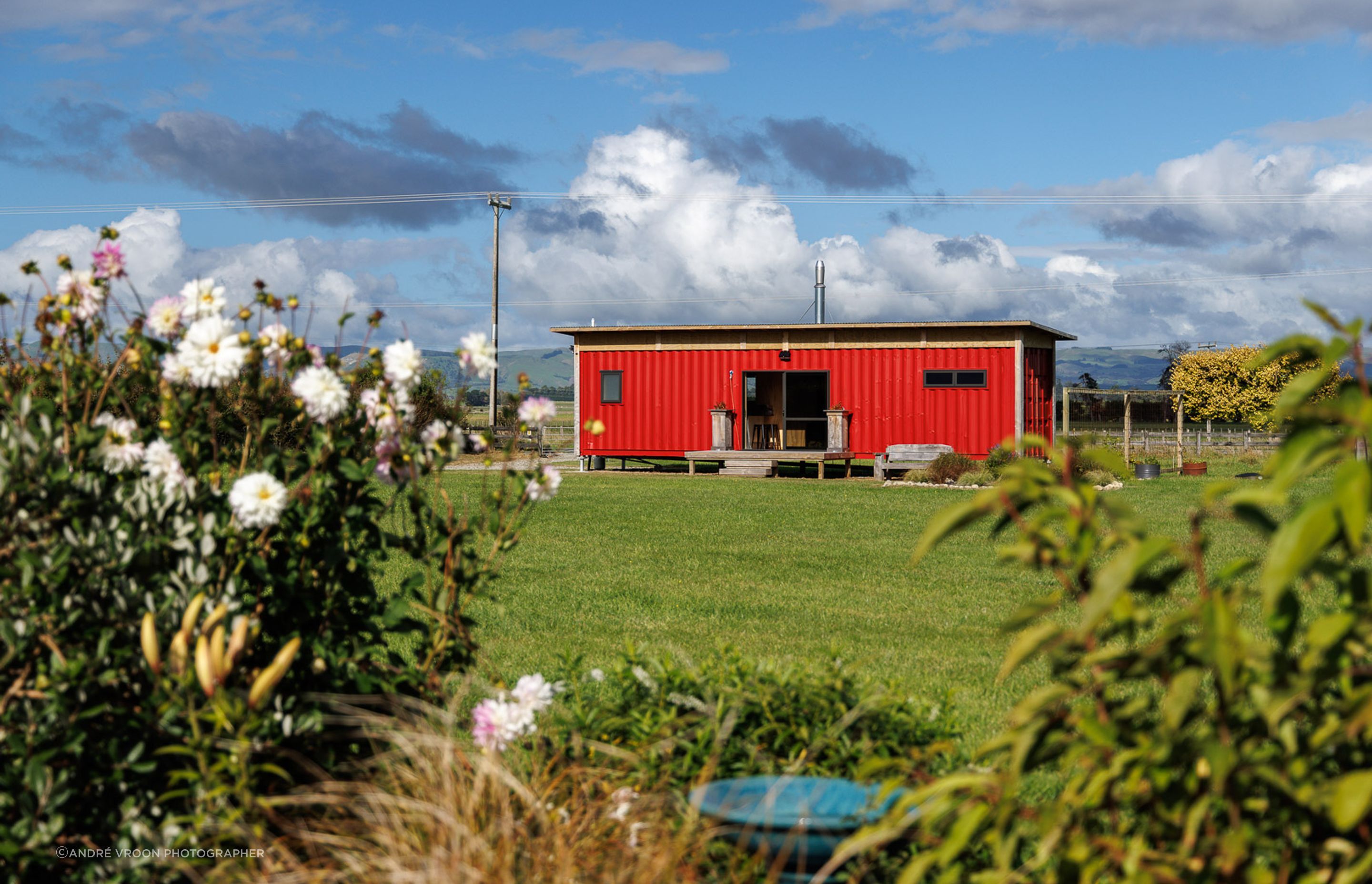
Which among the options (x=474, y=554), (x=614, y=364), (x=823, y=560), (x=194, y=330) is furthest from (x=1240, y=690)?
(x=614, y=364)

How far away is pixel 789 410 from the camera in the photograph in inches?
1076

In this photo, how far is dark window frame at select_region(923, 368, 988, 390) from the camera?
21484 mm

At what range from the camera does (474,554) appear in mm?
2957

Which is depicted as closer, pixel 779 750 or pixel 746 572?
pixel 779 750

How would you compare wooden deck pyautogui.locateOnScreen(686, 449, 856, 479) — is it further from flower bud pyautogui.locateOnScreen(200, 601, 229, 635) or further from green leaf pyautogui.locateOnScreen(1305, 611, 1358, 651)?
green leaf pyautogui.locateOnScreen(1305, 611, 1358, 651)

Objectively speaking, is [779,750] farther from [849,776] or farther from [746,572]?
[746,572]

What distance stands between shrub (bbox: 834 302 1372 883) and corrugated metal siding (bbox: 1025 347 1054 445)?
65.3 feet

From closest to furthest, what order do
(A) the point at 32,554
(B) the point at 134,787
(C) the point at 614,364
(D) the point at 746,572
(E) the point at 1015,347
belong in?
(A) the point at 32,554 → (B) the point at 134,787 → (D) the point at 746,572 → (E) the point at 1015,347 → (C) the point at 614,364

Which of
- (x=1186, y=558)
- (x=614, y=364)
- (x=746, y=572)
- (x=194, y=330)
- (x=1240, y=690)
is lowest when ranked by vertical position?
(x=746, y=572)

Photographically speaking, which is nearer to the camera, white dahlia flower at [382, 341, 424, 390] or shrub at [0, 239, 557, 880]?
shrub at [0, 239, 557, 880]

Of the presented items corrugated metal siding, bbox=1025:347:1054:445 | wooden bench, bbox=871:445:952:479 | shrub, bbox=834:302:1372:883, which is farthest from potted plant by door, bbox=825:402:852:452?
shrub, bbox=834:302:1372:883

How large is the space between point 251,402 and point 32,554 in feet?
2.76

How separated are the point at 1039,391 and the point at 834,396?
418cm

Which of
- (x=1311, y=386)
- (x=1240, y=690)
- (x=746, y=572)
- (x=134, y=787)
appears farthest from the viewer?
(x=746, y=572)
